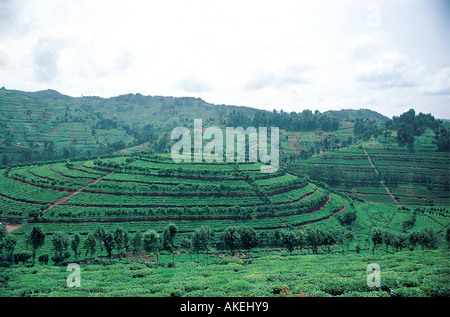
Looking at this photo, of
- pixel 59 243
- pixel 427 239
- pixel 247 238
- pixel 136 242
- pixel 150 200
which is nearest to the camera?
pixel 59 243

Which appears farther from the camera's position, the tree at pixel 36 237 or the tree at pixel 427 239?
the tree at pixel 427 239

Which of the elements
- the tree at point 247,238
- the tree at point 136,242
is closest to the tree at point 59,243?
the tree at point 136,242

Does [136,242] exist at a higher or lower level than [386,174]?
lower

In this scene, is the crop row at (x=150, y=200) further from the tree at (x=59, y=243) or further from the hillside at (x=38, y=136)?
the hillside at (x=38, y=136)

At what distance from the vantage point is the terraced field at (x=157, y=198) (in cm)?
6450

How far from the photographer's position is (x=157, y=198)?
74188 millimetres

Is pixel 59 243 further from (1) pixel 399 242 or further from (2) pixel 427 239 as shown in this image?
(2) pixel 427 239

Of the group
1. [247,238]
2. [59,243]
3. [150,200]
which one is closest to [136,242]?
[59,243]

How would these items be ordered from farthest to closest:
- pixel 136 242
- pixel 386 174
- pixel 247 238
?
pixel 386 174 → pixel 247 238 → pixel 136 242

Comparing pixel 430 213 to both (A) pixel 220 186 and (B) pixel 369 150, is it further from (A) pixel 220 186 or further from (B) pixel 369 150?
(A) pixel 220 186

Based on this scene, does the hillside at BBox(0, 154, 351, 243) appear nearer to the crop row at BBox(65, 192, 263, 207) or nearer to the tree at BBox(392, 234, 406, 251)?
the crop row at BBox(65, 192, 263, 207)

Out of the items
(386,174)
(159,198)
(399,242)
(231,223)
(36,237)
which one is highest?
(386,174)

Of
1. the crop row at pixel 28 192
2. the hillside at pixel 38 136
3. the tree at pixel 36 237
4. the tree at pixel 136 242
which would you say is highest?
the hillside at pixel 38 136
